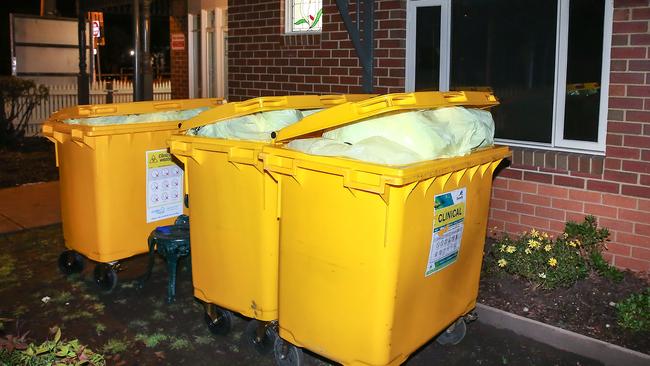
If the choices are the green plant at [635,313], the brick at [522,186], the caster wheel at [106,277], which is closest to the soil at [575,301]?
the green plant at [635,313]

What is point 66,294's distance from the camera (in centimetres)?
557

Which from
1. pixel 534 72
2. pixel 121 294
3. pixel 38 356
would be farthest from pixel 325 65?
pixel 38 356

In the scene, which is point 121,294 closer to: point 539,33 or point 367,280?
point 367,280

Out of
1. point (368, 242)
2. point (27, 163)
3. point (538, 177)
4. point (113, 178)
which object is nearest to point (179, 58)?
point (27, 163)

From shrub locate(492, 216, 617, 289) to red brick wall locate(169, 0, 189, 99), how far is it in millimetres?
7798

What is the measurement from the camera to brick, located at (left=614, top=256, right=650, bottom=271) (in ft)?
16.8

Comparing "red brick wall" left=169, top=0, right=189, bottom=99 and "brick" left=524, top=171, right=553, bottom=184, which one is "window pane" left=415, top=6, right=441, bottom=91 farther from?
"red brick wall" left=169, top=0, right=189, bottom=99

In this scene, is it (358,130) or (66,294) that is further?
(66,294)

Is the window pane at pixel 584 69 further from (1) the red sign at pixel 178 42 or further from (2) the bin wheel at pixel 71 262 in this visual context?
(1) the red sign at pixel 178 42

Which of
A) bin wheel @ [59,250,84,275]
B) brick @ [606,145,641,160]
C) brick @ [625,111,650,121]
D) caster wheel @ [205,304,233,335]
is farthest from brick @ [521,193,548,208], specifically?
bin wheel @ [59,250,84,275]

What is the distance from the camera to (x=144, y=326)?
4.98m

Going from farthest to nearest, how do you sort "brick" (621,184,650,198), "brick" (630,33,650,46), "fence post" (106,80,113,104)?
1. "fence post" (106,80,113,104)
2. "brick" (621,184,650,198)
3. "brick" (630,33,650,46)

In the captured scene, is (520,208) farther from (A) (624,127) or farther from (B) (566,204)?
(A) (624,127)

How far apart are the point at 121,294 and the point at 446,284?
2.96m
